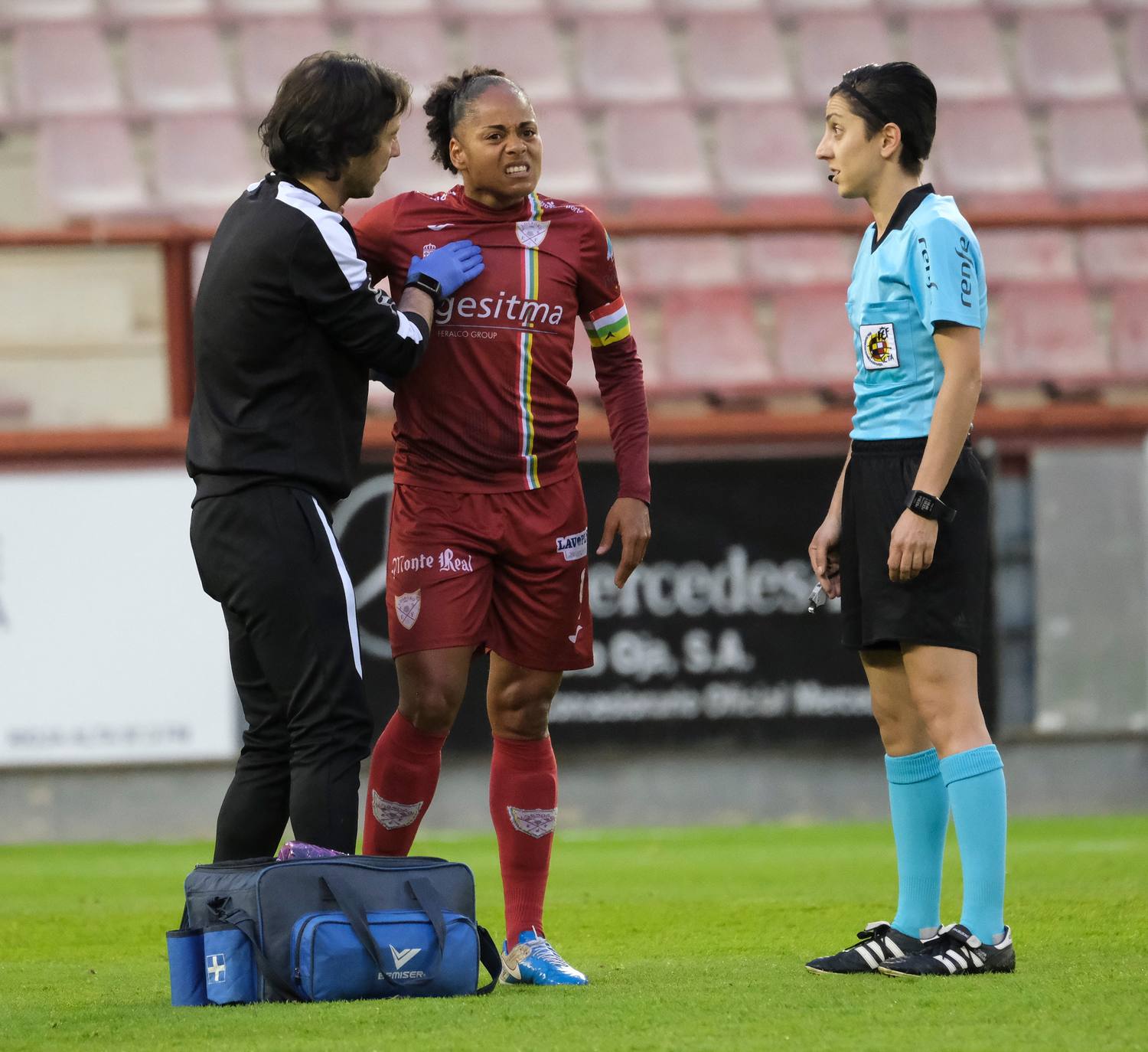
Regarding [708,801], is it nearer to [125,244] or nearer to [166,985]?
[125,244]

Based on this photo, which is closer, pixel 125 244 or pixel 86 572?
pixel 86 572

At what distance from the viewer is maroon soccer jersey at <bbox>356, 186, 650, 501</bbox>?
3.69 m

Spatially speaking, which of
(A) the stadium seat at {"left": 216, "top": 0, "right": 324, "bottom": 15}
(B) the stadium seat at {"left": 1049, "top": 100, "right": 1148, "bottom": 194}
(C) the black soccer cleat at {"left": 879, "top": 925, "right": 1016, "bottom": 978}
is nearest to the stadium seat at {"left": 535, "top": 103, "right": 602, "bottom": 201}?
(A) the stadium seat at {"left": 216, "top": 0, "right": 324, "bottom": 15}

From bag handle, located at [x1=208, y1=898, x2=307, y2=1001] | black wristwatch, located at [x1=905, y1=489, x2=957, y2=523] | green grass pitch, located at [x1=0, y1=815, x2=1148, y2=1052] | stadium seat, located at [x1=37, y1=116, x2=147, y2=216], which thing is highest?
stadium seat, located at [x1=37, y1=116, x2=147, y2=216]

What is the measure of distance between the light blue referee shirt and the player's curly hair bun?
0.81m

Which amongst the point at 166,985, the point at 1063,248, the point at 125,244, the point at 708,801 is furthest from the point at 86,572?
the point at 1063,248

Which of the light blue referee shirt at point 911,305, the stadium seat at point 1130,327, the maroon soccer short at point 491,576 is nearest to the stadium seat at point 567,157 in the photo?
the stadium seat at point 1130,327

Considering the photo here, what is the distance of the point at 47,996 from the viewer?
3.50 m

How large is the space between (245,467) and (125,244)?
466 cm

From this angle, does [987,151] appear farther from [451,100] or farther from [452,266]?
[452,266]

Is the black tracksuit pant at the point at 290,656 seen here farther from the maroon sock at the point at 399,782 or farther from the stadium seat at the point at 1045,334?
the stadium seat at the point at 1045,334

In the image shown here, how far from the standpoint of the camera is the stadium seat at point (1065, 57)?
12109 millimetres

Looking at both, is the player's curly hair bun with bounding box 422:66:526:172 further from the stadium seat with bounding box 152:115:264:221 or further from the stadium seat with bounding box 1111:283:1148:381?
the stadium seat with bounding box 152:115:264:221

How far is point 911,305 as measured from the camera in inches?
136
